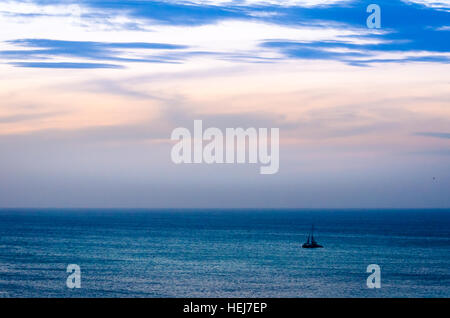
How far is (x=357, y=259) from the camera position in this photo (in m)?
86.0

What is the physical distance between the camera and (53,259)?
83688 millimetres
